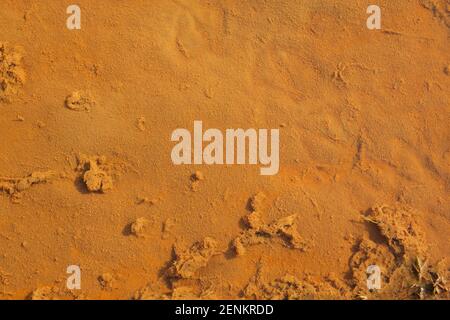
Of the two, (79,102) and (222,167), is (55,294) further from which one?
(222,167)

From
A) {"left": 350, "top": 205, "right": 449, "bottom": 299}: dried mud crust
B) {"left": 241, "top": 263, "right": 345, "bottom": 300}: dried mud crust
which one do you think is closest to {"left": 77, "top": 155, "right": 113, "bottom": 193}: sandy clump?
{"left": 241, "top": 263, "right": 345, "bottom": 300}: dried mud crust

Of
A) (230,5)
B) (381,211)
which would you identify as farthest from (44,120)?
(381,211)

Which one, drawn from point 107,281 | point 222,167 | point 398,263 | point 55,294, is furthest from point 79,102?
point 398,263

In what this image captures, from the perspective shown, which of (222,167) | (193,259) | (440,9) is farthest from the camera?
(440,9)

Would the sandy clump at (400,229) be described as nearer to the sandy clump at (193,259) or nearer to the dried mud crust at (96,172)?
the sandy clump at (193,259)

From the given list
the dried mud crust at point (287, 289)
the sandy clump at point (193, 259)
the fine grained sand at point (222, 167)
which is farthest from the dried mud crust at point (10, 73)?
the dried mud crust at point (287, 289)

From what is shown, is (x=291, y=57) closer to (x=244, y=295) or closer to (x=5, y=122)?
(x=244, y=295)
